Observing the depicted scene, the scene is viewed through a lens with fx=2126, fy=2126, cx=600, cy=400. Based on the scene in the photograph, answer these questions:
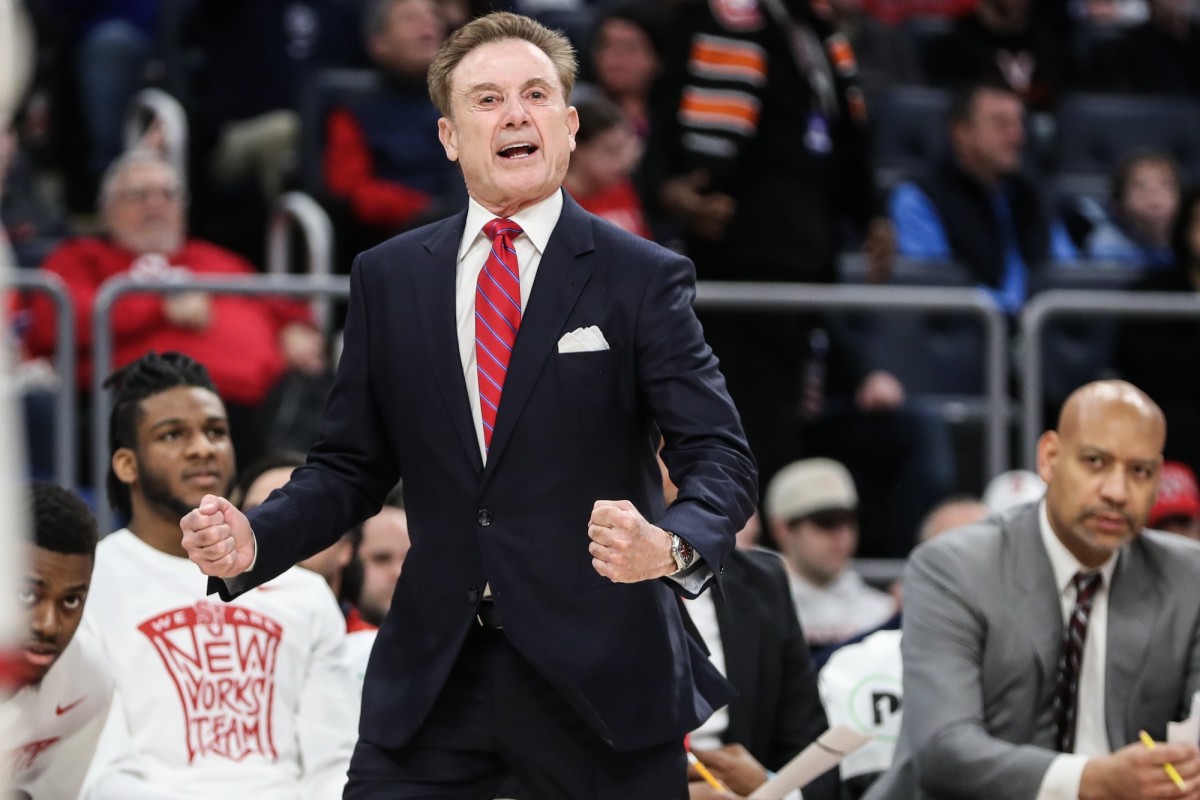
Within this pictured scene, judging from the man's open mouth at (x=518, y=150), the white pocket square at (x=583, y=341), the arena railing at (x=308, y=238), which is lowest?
the arena railing at (x=308, y=238)

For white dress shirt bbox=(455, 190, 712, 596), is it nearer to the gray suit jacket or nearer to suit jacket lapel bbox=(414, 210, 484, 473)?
suit jacket lapel bbox=(414, 210, 484, 473)

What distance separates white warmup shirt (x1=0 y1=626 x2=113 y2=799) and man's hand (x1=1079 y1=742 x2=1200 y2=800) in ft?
7.36

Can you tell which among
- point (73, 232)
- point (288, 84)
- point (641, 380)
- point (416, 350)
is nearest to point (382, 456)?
point (416, 350)

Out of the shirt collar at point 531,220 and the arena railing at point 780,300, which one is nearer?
the shirt collar at point 531,220

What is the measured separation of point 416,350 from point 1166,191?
20.9 feet

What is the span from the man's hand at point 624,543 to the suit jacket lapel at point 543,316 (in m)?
0.42

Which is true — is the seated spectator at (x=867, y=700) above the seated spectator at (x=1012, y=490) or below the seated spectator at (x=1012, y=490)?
below

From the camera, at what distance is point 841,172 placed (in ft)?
26.8

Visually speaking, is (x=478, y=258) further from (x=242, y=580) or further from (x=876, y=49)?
(x=876, y=49)

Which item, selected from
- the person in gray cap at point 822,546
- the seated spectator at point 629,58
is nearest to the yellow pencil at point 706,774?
the person in gray cap at point 822,546

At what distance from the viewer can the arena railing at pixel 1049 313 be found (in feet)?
24.8

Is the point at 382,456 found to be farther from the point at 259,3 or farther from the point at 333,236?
the point at 259,3

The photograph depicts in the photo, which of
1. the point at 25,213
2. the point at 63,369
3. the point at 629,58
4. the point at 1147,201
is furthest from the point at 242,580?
the point at 1147,201

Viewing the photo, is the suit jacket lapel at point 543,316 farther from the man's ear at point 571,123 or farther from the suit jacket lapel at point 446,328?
the man's ear at point 571,123
